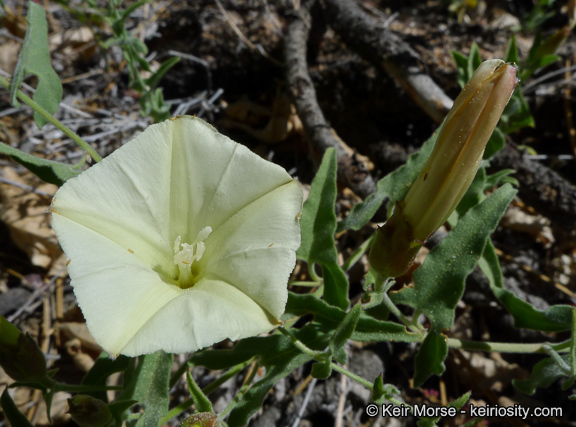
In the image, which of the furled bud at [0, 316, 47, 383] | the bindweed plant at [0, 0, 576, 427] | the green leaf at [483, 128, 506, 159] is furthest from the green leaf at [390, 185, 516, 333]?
the furled bud at [0, 316, 47, 383]

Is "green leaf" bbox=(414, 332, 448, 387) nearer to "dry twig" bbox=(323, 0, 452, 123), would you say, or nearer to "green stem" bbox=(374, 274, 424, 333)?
"green stem" bbox=(374, 274, 424, 333)

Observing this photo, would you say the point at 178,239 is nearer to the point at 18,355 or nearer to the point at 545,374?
the point at 18,355

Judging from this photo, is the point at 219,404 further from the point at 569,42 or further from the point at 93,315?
the point at 569,42

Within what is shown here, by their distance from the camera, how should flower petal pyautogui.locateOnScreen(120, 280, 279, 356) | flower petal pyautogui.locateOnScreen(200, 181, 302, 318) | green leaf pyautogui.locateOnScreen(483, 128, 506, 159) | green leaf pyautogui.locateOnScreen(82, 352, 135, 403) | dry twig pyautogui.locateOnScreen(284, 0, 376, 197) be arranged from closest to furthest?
flower petal pyautogui.locateOnScreen(120, 280, 279, 356), flower petal pyautogui.locateOnScreen(200, 181, 302, 318), green leaf pyautogui.locateOnScreen(82, 352, 135, 403), green leaf pyautogui.locateOnScreen(483, 128, 506, 159), dry twig pyautogui.locateOnScreen(284, 0, 376, 197)

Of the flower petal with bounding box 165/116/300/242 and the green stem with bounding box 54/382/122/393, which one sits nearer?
the flower petal with bounding box 165/116/300/242

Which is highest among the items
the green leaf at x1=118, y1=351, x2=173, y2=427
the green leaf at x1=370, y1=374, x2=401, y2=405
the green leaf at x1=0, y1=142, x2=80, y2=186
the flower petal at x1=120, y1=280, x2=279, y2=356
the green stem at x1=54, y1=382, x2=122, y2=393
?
the green leaf at x1=0, y1=142, x2=80, y2=186

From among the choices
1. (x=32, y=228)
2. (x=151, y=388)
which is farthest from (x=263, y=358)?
(x=32, y=228)

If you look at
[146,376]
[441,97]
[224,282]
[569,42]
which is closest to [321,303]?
[224,282]
